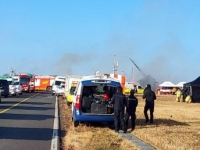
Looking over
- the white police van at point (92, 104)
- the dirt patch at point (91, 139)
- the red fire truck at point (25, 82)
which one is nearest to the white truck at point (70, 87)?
the white police van at point (92, 104)

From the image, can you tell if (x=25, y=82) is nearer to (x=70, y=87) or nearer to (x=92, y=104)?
(x=70, y=87)

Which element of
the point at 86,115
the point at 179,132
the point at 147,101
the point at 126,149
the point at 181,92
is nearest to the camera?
the point at 126,149

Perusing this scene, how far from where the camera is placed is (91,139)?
51.9 feet

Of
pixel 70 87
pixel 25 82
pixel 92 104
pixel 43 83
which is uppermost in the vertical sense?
pixel 43 83

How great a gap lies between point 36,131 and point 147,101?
6.10 meters

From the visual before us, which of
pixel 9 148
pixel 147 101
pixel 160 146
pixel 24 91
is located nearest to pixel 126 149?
pixel 160 146

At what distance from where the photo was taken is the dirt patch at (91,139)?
13.9m

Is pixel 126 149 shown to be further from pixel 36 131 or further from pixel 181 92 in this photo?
pixel 181 92

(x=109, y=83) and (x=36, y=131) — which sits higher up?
(x=109, y=83)

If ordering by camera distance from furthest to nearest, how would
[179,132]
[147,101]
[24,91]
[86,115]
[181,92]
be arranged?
[24,91] → [181,92] → [147,101] → [86,115] → [179,132]

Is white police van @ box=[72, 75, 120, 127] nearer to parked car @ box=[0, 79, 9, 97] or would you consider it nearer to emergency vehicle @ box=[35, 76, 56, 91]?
parked car @ box=[0, 79, 9, 97]

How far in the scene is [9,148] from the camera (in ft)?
44.0

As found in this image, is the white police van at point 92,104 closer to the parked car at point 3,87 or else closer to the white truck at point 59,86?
the parked car at point 3,87

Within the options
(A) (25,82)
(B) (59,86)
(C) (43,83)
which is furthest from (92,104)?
(C) (43,83)
